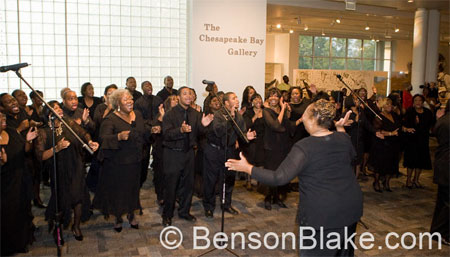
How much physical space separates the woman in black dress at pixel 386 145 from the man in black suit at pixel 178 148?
3138 millimetres

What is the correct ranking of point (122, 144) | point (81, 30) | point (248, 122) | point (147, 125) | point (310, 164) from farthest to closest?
point (81, 30), point (248, 122), point (147, 125), point (122, 144), point (310, 164)

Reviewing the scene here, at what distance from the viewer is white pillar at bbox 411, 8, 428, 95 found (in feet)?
36.9

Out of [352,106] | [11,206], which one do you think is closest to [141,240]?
[11,206]

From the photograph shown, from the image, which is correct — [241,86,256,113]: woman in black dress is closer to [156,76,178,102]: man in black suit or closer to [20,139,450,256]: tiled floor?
[156,76,178,102]: man in black suit

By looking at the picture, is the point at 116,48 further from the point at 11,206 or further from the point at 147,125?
the point at 11,206

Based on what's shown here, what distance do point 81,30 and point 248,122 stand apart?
3189mm

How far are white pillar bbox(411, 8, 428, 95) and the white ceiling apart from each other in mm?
282

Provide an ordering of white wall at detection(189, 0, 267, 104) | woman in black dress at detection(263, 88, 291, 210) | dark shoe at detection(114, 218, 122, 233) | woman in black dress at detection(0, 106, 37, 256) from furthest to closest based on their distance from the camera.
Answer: white wall at detection(189, 0, 267, 104) < woman in black dress at detection(263, 88, 291, 210) < dark shoe at detection(114, 218, 122, 233) < woman in black dress at detection(0, 106, 37, 256)

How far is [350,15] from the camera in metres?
12.4

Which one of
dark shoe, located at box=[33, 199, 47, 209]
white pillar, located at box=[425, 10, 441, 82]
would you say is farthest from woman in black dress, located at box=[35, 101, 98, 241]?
white pillar, located at box=[425, 10, 441, 82]

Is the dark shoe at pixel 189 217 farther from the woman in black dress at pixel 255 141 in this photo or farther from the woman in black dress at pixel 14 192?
the woman in black dress at pixel 14 192

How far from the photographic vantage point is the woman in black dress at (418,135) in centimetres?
669

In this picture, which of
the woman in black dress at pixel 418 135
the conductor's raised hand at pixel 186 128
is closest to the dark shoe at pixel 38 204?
the conductor's raised hand at pixel 186 128

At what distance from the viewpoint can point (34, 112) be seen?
5.89 metres
